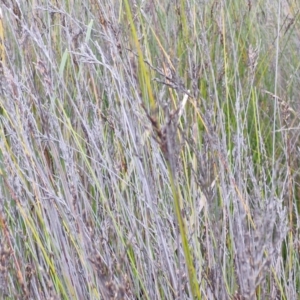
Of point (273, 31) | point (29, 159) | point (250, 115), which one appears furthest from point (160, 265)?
point (273, 31)

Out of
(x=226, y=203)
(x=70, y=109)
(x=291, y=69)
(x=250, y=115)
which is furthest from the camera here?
(x=291, y=69)

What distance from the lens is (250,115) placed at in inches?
73.5

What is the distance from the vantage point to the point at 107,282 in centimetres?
67

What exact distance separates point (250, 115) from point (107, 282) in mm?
1277

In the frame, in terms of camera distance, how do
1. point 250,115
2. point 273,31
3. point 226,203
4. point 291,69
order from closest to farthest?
point 226,203 → point 250,115 → point 291,69 → point 273,31

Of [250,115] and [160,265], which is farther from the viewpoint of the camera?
[250,115]

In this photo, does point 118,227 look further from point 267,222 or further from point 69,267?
point 267,222

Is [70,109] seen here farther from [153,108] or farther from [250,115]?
[153,108]

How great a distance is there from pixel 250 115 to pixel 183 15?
15.3 inches

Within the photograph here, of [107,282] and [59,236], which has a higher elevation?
[107,282]

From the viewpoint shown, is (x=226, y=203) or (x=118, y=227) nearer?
(x=226, y=203)

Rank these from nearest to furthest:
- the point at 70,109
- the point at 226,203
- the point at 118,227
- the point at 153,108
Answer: the point at 153,108 < the point at 226,203 < the point at 118,227 < the point at 70,109

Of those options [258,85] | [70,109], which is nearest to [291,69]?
[258,85]

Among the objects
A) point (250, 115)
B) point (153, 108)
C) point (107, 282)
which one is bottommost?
point (250, 115)
